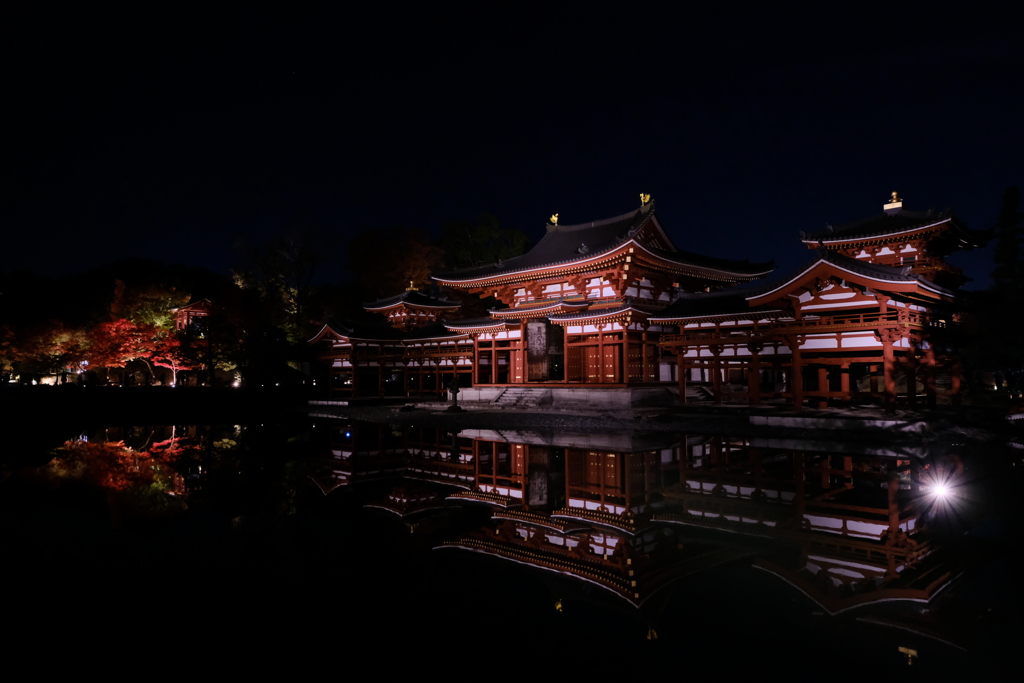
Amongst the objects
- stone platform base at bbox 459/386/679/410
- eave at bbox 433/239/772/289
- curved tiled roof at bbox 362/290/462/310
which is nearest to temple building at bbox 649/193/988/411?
stone platform base at bbox 459/386/679/410

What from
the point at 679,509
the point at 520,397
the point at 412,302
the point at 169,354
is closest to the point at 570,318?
the point at 520,397

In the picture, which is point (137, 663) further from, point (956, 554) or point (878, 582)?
point (956, 554)

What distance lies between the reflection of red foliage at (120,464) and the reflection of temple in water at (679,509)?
3697mm

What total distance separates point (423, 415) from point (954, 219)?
84.4 ft

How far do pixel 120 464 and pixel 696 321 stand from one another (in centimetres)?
2114

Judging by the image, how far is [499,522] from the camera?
8.77m

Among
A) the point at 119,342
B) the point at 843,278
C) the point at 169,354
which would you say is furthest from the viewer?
the point at 169,354

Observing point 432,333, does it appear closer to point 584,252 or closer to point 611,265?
point 584,252

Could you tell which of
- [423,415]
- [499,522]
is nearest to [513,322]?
[423,415]

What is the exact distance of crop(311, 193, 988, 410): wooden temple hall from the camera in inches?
777

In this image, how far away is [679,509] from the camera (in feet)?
30.6

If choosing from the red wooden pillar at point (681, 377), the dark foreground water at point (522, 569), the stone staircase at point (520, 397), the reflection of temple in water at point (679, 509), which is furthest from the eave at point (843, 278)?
the stone staircase at point (520, 397)

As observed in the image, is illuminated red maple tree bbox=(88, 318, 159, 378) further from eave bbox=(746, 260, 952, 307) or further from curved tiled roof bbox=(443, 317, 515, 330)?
eave bbox=(746, 260, 952, 307)

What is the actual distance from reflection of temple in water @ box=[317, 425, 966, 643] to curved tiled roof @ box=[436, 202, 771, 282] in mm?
14339
